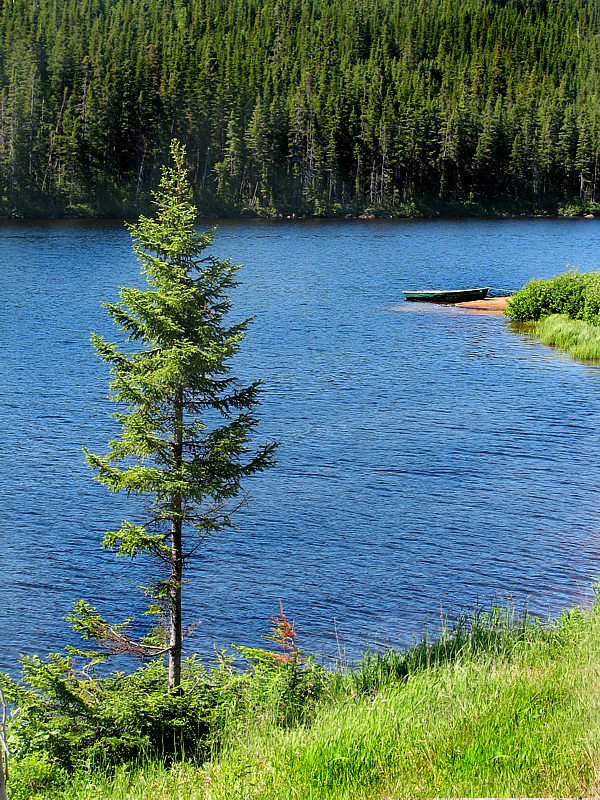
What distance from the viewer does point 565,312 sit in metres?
55.3

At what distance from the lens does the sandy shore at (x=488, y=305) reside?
62125mm

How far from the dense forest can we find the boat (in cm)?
7506

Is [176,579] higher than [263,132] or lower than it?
lower

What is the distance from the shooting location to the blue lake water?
21125 mm

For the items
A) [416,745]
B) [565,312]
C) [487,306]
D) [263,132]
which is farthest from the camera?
[263,132]

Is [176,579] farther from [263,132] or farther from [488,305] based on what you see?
[263,132]

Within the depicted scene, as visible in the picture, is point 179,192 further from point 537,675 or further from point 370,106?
point 370,106

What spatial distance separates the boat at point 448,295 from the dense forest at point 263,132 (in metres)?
75.1

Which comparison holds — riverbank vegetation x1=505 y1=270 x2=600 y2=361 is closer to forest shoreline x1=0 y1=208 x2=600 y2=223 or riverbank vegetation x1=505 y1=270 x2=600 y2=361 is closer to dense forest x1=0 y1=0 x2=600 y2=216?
forest shoreline x1=0 y1=208 x2=600 y2=223

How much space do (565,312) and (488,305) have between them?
8.53 metres

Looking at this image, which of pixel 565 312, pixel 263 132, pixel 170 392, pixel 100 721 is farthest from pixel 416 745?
pixel 263 132

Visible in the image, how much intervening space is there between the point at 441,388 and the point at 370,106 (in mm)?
121393

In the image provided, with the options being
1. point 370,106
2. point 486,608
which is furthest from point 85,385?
point 370,106

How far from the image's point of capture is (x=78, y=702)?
1366 cm
